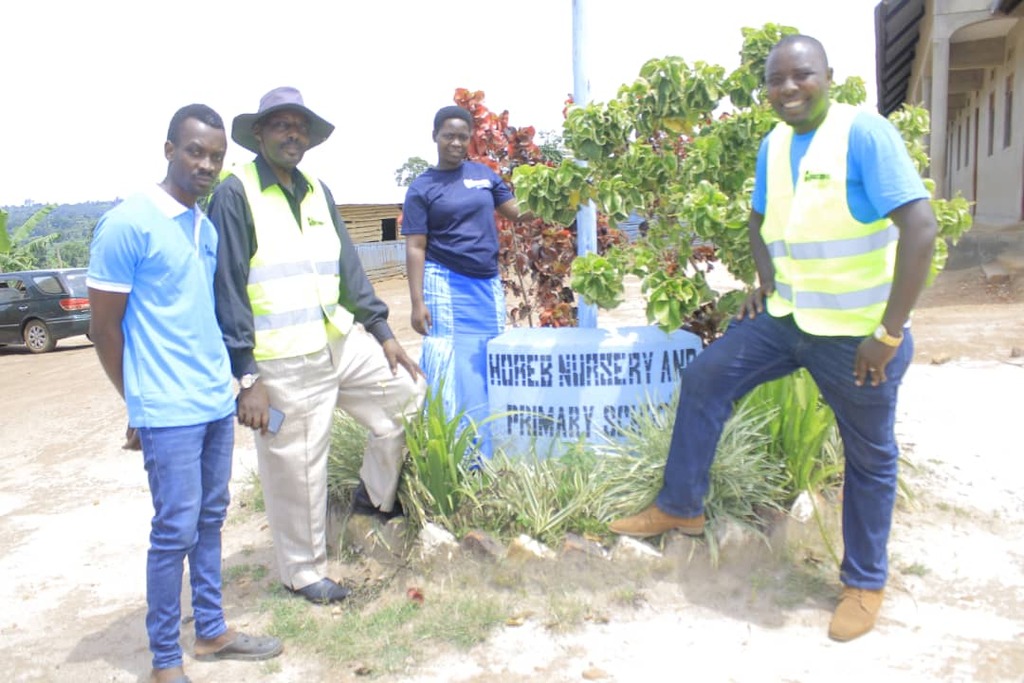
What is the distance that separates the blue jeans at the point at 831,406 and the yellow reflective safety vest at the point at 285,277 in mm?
1463

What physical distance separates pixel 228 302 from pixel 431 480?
1176 millimetres

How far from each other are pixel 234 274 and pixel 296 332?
32 cm

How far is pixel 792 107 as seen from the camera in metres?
3.07

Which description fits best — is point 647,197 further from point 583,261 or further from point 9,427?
point 9,427

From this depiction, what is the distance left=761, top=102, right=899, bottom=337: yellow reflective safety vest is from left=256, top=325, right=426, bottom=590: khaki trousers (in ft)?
5.60

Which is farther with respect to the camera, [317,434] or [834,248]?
[317,434]

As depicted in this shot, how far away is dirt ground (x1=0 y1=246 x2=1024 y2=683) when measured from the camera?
3107 mm

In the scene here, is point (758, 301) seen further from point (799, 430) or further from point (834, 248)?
point (799, 430)

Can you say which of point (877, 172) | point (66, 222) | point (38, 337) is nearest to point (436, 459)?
point (877, 172)

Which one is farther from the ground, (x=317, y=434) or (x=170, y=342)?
(x=170, y=342)

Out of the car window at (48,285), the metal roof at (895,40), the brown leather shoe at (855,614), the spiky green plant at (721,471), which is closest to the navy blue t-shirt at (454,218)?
the spiky green plant at (721,471)

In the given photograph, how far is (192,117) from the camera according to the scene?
300cm

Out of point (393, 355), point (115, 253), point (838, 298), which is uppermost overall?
point (115, 253)

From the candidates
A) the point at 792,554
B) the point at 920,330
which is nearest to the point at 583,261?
the point at 792,554
